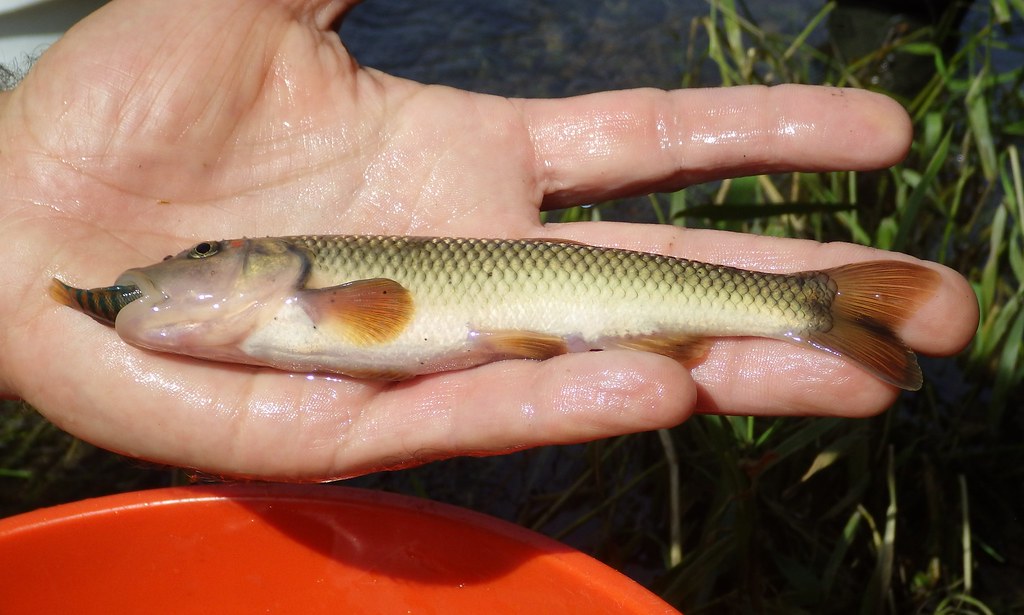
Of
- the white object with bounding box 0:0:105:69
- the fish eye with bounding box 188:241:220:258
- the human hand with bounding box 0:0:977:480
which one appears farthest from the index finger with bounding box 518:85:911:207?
the white object with bounding box 0:0:105:69

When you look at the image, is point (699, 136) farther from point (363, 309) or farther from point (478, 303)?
point (363, 309)

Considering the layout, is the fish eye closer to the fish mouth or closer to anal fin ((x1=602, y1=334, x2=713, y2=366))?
the fish mouth

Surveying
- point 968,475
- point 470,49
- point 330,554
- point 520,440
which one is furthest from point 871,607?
point 470,49

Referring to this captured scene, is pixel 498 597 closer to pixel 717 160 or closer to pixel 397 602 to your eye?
pixel 397 602

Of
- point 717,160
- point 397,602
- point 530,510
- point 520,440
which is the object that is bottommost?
point 530,510

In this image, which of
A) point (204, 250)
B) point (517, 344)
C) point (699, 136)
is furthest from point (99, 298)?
point (699, 136)

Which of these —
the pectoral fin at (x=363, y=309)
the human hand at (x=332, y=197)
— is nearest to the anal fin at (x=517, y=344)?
the human hand at (x=332, y=197)
